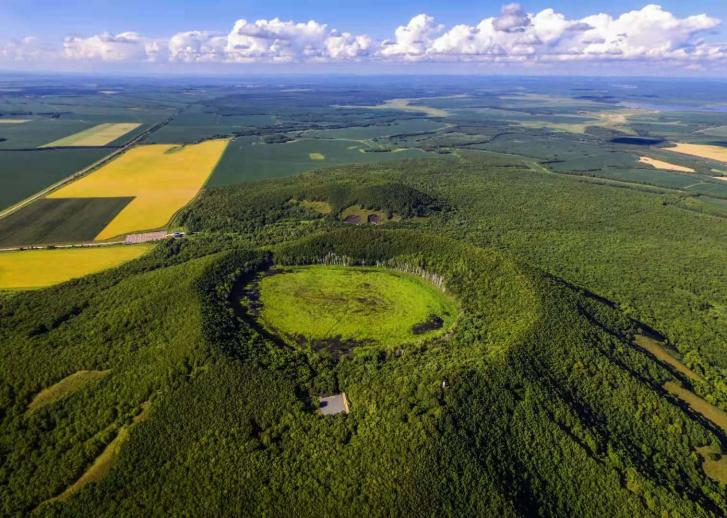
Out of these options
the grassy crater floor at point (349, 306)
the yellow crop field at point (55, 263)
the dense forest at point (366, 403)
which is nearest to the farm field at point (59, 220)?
the yellow crop field at point (55, 263)

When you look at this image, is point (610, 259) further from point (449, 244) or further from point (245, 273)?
point (245, 273)

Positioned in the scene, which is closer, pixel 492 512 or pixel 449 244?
pixel 492 512

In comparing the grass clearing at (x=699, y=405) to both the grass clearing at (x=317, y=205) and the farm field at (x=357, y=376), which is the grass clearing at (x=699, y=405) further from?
the grass clearing at (x=317, y=205)

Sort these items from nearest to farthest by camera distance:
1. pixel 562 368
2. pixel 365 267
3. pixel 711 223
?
pixel 562 368
pixel 365 267
pixel 711 223

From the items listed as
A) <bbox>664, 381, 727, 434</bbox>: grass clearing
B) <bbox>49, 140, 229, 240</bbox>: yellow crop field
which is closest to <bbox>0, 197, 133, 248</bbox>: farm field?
<bbox>49, 140, 229, 240</bbox>: yellow crop field

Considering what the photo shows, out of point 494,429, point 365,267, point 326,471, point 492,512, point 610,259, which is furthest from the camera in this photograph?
point 610,259

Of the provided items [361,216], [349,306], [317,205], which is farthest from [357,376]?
[317,205]

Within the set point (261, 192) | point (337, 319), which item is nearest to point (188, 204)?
point (261, 192)
